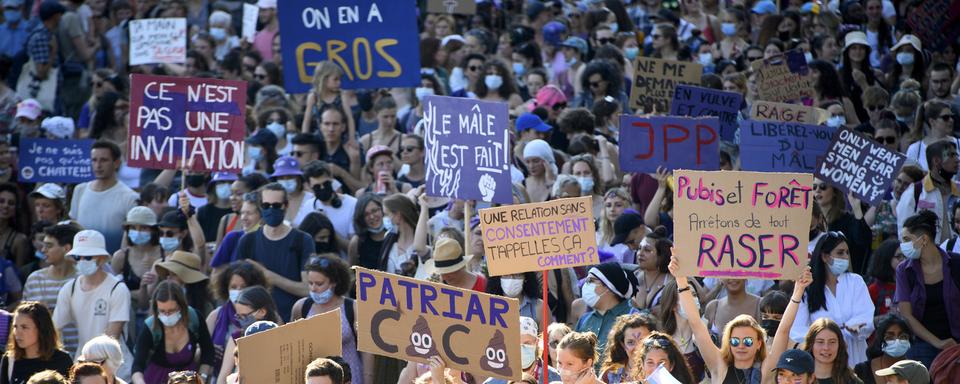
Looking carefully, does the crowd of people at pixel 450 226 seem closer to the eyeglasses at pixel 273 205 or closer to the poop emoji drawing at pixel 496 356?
the eyeglasses at pixel 273 205

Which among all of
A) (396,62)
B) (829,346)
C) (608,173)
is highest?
(396,62)

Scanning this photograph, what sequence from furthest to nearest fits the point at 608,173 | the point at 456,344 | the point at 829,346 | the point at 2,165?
the point at 2,165 < the point at 608,173 < the point at 829,346 < the point at 456,344

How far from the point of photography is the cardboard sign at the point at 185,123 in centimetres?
1371

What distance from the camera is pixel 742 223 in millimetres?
9703

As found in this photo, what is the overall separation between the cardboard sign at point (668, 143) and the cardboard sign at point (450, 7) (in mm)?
8152

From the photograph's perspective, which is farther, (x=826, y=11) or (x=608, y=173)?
(x=826, y=11)

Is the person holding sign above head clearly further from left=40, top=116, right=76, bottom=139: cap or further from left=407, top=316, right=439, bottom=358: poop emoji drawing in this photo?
left=40, top=116, right=76, bottom=139: cap

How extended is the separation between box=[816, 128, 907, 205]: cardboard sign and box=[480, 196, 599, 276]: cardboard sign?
3518 mm

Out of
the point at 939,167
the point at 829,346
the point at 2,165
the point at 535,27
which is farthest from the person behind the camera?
the point at 535,27

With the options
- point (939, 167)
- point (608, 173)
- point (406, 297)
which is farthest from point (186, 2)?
point (406, 297)

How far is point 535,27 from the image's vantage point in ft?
69.9

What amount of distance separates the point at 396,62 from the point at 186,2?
26.0 feet

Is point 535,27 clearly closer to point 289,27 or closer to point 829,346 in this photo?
point 289,27

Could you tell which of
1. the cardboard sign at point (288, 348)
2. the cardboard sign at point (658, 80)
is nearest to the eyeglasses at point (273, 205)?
the cardboard sign at point (288, 348)
